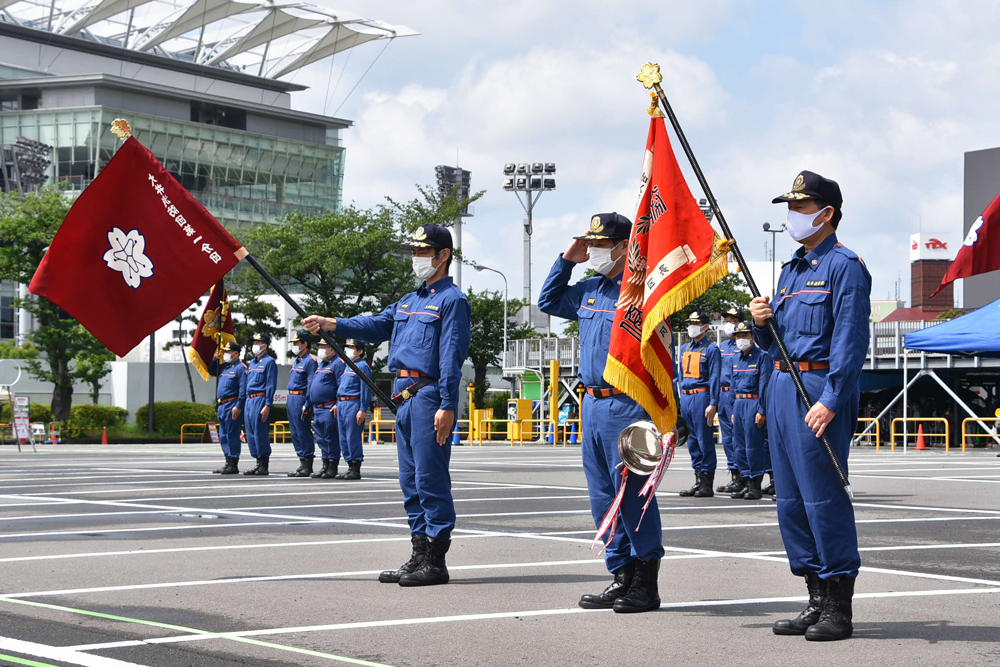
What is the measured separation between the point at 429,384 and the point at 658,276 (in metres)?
1.88

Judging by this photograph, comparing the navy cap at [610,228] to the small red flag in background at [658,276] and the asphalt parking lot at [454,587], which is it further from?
the asphalt parking lot at [454,587]

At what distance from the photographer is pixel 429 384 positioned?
8.15 meters

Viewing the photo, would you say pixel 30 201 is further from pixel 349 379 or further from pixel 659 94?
pixel 659 94

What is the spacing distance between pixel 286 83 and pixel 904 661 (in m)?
89.9

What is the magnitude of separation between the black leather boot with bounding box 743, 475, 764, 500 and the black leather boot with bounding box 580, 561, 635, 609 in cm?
819

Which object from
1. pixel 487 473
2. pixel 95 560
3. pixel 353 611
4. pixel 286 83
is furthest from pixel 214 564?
pixel 286 83

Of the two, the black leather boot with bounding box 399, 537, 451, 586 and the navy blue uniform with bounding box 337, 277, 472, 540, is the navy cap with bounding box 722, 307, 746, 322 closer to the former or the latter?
the navy blue uniform with bounding box 337, 277, 472, 540

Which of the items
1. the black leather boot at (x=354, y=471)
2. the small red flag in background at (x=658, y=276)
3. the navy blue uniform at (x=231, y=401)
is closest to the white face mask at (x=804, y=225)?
the small red flag in background at (x=658, y=276)

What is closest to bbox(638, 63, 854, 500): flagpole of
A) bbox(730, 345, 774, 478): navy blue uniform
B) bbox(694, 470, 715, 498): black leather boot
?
bbox(730, 345, 774, 478): navy blue uniform

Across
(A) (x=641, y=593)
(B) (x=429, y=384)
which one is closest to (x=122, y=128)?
(B) (x=429, y=384)

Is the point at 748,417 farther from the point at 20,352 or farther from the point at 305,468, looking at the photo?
the point at 20,352

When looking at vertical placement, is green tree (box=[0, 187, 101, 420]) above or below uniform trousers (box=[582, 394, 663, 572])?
above

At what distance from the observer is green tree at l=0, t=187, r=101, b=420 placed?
45875mm

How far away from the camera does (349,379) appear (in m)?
18.4
